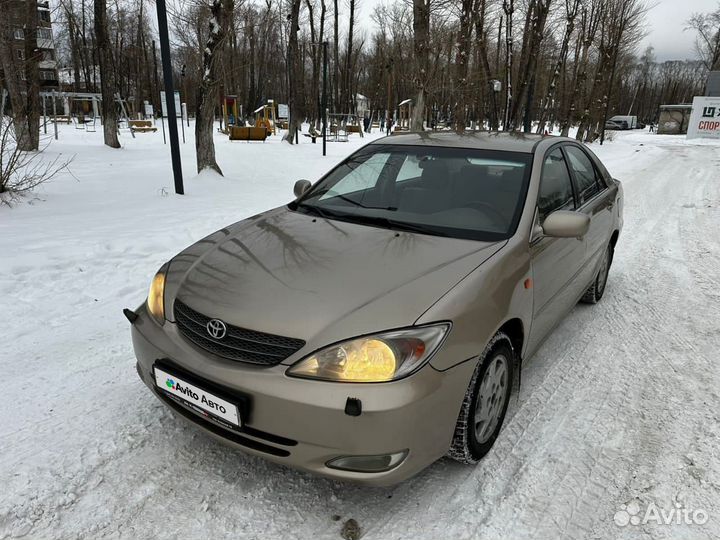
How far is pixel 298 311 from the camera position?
209cm

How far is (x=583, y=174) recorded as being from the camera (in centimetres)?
404

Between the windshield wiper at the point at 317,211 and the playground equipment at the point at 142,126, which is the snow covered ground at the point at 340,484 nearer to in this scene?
the windshield wiper at the point at 317,211

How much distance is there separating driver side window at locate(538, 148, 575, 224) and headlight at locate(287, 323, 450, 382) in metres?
1.42

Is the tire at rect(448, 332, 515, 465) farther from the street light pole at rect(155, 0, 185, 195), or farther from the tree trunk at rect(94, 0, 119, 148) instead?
the tree trunk at rect(94, 0, 119, 148)

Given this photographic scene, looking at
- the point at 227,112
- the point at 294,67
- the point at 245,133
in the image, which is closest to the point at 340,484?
the point at 245,133

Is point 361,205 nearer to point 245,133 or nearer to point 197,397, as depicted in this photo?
point 197,397

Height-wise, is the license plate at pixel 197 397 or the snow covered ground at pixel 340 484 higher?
the license plate at pixel 197 397

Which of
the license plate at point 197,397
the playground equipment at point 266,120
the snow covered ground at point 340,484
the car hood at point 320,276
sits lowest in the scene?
the snow covered ground at point 340,484

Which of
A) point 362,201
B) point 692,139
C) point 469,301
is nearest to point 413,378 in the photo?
point 469,301

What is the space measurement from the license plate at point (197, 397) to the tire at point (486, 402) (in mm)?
978

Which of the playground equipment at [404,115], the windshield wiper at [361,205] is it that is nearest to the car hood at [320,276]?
the windshield wiper at [361,205]

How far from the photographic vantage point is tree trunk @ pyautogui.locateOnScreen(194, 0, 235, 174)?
9516 millimetres

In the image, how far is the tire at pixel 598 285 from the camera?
446 cm

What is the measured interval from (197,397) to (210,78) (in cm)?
906
